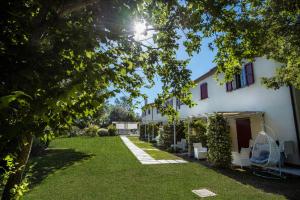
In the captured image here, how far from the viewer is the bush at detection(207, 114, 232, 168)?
11.5 meters

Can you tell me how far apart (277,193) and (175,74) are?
19.5 feet

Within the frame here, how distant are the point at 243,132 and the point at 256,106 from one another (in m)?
2.53

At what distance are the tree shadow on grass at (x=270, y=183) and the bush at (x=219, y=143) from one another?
720mm

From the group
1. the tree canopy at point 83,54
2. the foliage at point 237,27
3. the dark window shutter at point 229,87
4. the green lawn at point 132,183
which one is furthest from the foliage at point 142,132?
the tree canopy at point 83,54

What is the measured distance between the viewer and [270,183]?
8.74 m

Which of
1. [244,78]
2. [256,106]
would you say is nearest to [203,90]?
[244,78]

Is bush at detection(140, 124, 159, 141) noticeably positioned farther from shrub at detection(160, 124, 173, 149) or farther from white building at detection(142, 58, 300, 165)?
white building at detection(142, 58, 300, 165)

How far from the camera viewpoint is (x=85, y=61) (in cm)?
242

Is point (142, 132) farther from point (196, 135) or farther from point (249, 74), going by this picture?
point (249, 74)

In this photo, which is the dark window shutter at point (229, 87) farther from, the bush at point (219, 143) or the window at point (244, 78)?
the bush at point (219, 143)

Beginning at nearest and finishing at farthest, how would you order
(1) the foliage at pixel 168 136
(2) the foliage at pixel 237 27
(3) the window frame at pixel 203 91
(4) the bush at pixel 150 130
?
(2) the foliage at pixel 237 27
(3) the window frame at pixel 203 91
(1) the foliage at pixel 168 136
(4) the bush at pixel 150 130

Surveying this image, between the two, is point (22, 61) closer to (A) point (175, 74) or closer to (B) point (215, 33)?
(A) point (175, 74)

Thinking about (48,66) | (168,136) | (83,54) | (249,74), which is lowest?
(168,136)

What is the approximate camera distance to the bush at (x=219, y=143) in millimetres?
11539
